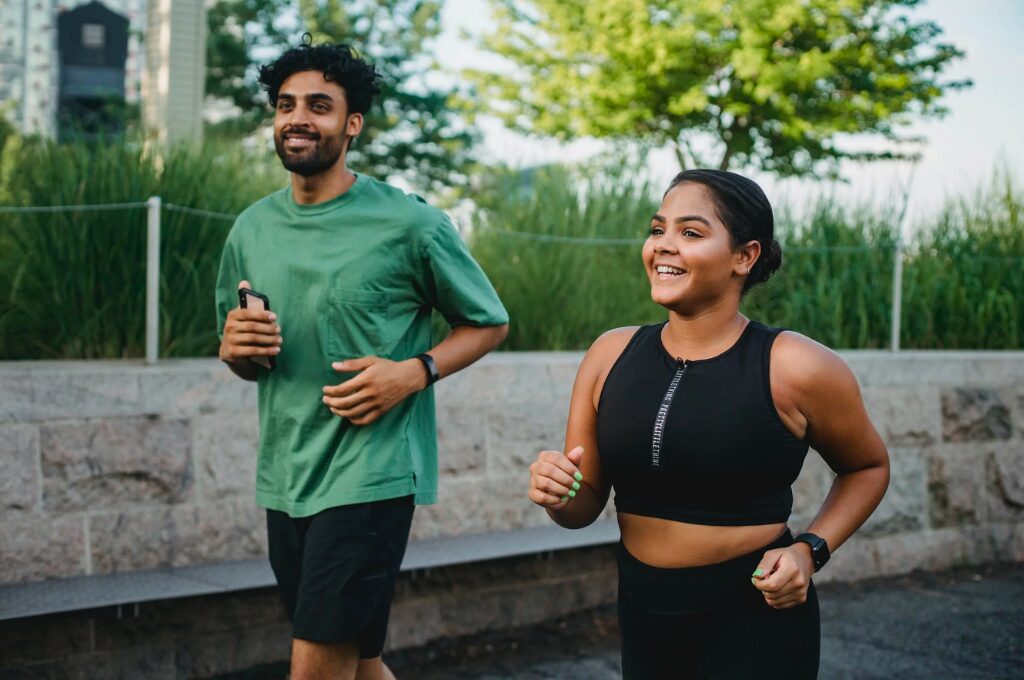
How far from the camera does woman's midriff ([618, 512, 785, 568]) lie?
2469mm

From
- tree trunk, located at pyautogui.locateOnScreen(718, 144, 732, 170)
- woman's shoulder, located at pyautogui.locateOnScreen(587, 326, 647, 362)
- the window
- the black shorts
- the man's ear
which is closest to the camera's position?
woman's shoulder, located at pyautogui.locateOnScreen(587, 326, 647, 362)

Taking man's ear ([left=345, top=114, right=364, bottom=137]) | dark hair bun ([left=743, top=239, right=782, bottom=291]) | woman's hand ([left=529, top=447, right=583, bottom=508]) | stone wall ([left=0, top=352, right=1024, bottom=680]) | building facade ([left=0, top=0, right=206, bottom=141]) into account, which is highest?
building facade ([left=0, top=0, right=206, bottom=141])

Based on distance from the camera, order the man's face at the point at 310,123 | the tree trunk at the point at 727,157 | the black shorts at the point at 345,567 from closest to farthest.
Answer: the black shorts at the point at 345,567 → the man's face at the point at 310,123 → the tree trunk at the point at 727,157

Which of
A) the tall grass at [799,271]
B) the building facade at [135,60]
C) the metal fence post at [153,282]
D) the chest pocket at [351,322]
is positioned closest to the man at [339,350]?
the chest pocket at [351,322]

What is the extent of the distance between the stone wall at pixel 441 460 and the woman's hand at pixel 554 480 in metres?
3.11

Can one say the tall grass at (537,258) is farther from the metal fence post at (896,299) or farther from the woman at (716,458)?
the woman at (716,458)

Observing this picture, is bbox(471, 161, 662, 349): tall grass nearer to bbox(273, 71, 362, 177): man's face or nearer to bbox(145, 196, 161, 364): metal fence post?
bbox(145, 196, 161, 364): metal fence post

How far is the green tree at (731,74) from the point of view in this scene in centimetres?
1941

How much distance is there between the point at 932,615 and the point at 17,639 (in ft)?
15.0

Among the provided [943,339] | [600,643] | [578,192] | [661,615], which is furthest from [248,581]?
[943,339]

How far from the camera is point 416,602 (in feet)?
18.2

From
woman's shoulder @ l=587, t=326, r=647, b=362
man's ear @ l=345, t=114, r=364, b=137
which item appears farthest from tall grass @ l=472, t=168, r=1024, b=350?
woman's shoulder @ l=587, t=326, r=647, b=362

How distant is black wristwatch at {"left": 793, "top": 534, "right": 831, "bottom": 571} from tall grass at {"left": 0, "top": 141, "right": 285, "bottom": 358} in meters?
4.05

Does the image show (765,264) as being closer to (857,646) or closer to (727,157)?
(857,646)
